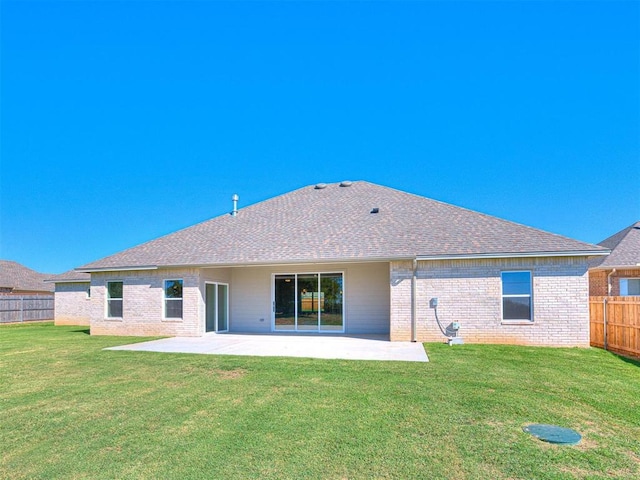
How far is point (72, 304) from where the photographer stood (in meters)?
24.4

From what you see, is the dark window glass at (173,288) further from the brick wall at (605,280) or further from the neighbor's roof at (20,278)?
the neighbor's roof at (20,278)

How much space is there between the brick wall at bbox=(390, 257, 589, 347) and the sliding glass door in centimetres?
337

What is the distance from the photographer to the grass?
4.08m

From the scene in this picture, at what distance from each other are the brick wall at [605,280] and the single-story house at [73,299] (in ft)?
91.8

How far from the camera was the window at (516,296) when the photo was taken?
1254 centimetres

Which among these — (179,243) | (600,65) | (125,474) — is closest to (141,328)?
(179,243)

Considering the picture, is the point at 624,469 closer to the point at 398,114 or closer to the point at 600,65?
the point at 600,65

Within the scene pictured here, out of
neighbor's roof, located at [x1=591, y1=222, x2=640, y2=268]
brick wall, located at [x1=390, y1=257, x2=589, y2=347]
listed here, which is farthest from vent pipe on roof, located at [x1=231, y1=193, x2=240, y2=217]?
neighbor's roof, located at [x1=591, y1=222, x2=640, y2=268]

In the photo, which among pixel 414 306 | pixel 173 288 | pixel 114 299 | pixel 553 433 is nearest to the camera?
pixel 553 433

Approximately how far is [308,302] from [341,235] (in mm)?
3214

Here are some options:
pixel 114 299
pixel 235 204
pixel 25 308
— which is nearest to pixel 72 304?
pixel 25 308

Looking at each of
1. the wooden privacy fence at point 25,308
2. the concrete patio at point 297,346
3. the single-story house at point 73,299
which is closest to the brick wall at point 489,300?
the concrete patio at point 297,346

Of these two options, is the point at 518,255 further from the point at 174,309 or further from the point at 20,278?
the point at 20,278

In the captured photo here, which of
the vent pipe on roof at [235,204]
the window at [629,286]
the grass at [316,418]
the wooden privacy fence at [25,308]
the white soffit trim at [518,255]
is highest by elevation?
the vent pipe on roof at [235,204]
